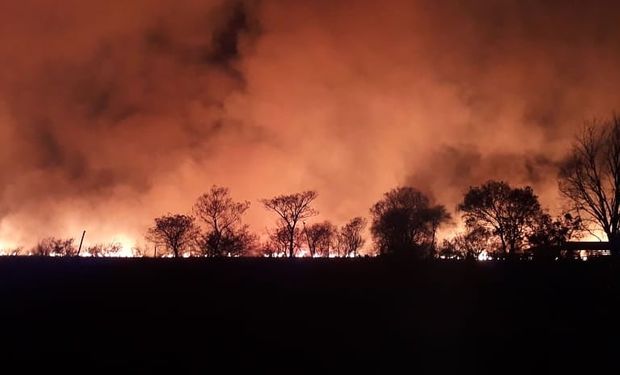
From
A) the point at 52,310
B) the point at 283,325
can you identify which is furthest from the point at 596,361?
the point at 52,310

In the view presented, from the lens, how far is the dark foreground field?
1232cm

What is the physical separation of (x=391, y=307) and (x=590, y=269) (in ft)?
29.3

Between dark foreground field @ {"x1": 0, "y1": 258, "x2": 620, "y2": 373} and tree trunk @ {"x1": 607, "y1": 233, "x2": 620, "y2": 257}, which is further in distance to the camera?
tree trunk @ {"x1": 607, "y1": 233, "x2": 620, "y2": 257}

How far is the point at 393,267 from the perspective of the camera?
18594 millimetres

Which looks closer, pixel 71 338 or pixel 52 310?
pixel 71 338

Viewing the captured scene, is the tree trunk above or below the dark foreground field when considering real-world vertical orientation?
above

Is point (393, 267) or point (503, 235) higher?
point (503, 235)

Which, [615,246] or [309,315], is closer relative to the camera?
[309,315]

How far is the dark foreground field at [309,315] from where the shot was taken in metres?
12.3

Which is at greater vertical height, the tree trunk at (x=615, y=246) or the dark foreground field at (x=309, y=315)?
the tree trunk at (x=615, y=246)

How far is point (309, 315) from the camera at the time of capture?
14484 millimetres

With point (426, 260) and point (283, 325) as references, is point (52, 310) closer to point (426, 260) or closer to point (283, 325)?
point (283, 325)

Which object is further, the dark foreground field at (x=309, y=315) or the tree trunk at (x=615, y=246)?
the tree trunk at (x=615, y=246)

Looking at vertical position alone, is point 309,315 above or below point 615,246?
below
